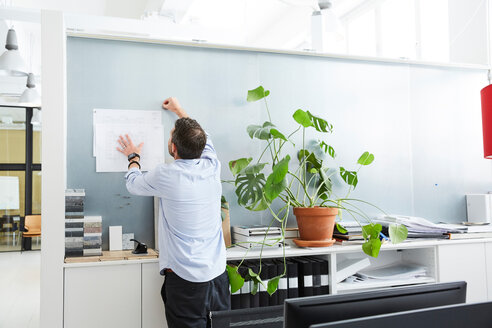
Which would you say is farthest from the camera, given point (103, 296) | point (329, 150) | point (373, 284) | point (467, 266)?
point (329, 150)

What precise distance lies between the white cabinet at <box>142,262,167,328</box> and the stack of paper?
0.71 meters

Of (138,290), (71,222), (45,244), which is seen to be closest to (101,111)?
(71,222)

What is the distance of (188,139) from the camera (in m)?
2.36

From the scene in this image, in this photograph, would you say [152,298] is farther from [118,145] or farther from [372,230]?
[372,230]

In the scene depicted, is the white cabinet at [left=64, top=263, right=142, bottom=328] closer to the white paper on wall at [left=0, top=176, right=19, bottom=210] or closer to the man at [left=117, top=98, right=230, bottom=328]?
the man at [left=117, top=98, right=230, bottom=328]

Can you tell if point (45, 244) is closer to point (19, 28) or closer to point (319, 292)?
point (319, 292)

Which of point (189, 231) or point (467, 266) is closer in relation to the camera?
point (189, 231)

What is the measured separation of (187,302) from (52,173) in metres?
0.99

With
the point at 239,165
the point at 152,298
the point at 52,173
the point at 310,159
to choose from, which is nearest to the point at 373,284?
the point at 310,159

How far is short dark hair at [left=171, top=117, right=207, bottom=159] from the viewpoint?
7.75ft

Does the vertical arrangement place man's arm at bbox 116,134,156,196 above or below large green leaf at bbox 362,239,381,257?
above

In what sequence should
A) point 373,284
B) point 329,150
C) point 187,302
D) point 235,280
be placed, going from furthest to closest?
point 329,150 < point 373,284 < point 235,280 < point 187,302

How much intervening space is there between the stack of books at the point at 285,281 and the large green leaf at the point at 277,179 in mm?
457

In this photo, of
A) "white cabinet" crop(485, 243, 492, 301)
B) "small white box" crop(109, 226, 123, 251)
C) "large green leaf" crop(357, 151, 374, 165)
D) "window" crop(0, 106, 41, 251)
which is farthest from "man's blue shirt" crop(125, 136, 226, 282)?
"window" crop(0, 106, 41, 251)
